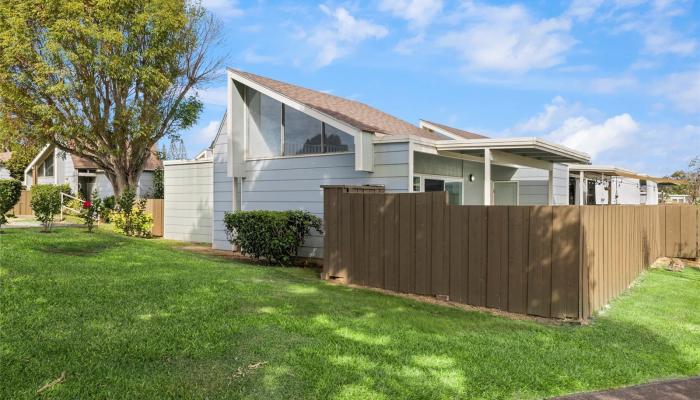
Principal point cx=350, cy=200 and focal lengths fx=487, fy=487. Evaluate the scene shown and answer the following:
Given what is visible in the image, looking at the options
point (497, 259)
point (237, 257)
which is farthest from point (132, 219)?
point (497, 259)

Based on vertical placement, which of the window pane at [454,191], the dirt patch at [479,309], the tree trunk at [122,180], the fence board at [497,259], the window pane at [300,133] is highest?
the window pane at [300,133]

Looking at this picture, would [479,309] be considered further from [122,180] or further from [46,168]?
[46,168]

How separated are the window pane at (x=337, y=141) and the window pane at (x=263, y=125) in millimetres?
1799

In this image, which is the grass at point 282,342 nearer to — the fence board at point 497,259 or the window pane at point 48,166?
the fence board at point 497,259

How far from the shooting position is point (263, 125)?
14039 mm

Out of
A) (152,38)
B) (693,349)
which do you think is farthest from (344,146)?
(152,38)

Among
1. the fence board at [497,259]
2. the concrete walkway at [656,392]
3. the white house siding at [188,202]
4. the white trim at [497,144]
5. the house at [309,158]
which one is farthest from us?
the white house siding at [188,202]

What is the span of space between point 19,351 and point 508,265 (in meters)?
6.34

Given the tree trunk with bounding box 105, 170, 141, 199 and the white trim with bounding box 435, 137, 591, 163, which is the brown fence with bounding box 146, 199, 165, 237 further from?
the white trim with bounding box 435, 137, 591, 163

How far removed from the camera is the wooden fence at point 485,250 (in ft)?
23.4

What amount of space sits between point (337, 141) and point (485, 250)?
5.58 metres

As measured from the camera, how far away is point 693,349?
6.11 metres

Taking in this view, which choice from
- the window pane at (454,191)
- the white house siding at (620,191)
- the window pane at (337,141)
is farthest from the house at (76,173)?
the white house siding at (620,191)

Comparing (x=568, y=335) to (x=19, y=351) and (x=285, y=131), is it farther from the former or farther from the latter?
(x=285, y=131)
